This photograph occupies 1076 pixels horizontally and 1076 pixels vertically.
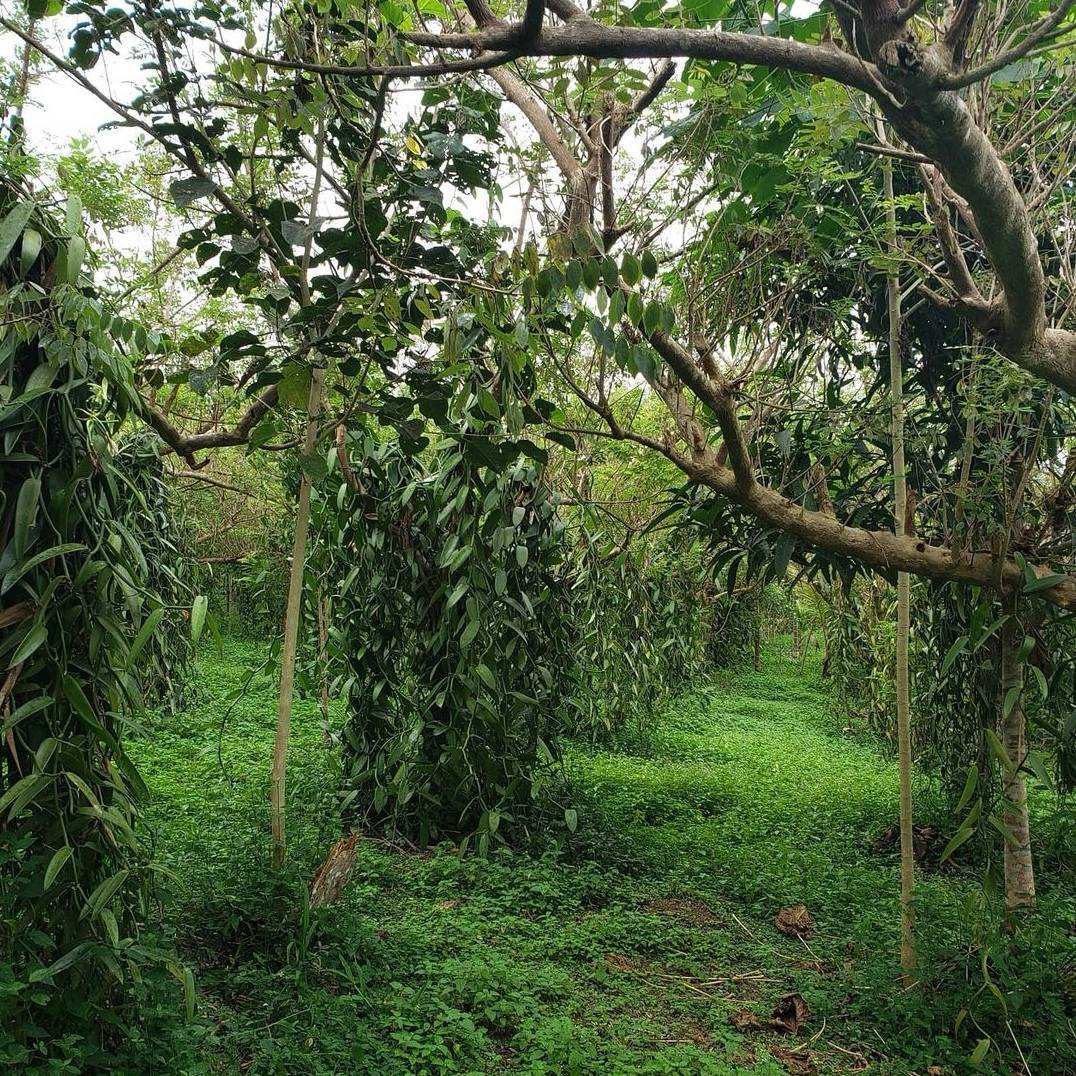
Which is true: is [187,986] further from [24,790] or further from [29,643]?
[29,643]

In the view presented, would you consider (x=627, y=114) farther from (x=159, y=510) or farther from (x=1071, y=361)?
(x=159, y=510)

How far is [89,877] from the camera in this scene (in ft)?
5.24

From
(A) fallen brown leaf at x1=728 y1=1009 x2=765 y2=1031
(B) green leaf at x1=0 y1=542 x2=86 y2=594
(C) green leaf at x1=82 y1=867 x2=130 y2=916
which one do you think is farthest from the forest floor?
(B) green leaf at x1=0 y1=542 x2=86 y2=594

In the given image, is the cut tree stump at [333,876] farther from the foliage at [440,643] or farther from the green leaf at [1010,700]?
the green leaf at [1010,700]

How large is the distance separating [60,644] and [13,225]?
0.71 metres

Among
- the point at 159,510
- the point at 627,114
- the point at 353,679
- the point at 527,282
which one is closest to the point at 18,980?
the point at 527,282

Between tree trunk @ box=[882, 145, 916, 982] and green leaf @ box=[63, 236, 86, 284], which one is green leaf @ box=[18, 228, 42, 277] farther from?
tree trunk @ box=[882, 145, 916, 982]

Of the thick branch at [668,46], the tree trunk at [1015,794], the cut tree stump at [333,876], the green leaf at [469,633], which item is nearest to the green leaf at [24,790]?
the cut tree stump at [333,876]

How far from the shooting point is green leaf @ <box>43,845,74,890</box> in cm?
141

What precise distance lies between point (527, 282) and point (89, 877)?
4.44 feet

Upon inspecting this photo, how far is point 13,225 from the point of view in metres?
1.44

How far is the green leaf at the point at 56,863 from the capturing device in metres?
1.41

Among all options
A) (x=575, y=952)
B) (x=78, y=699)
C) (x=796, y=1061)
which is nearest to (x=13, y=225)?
(x=78, y=699)

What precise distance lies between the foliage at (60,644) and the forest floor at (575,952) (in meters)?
0.31
